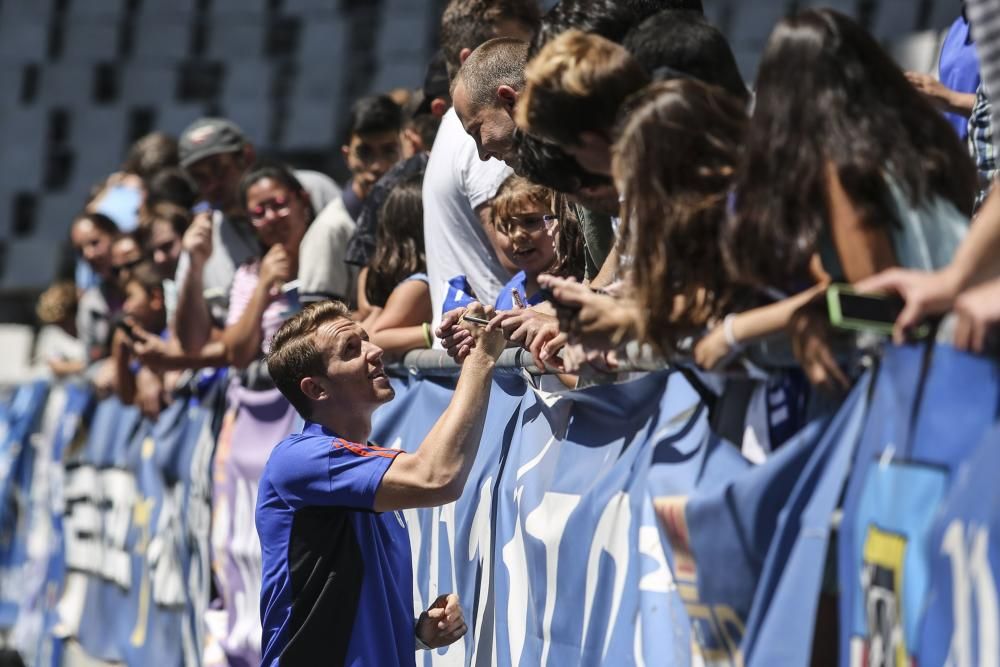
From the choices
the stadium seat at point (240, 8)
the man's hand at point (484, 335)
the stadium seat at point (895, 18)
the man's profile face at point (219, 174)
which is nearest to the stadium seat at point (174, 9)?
the stadium seat at point (240, 8)

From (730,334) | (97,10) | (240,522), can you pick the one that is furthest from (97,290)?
(97,10)

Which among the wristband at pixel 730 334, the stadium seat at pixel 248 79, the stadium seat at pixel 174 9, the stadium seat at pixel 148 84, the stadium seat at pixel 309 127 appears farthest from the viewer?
the stadium seat at pixel 174 9

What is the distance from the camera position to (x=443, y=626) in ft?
12.2

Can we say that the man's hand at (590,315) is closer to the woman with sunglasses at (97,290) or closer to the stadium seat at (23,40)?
the woman with sunglasses at (97,290)

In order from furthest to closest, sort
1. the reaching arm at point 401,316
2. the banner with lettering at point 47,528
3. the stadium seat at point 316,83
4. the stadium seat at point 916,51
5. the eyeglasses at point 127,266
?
the stadium seat at point 316,83, the stadium seat at point 916,51, the banner with lettering at point 47,528, the eyeglasses at point 127,266, the reaching arm at point 401,316

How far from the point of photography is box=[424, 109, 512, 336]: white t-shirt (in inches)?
174

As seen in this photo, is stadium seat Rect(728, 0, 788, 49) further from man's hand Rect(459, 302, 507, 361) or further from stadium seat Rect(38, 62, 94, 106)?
man's hand Rect(459, 302, 507, 361)

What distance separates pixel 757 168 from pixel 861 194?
165mm

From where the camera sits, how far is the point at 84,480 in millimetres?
8594

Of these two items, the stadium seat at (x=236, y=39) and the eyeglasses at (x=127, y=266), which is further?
the stadium seat at (x=236, y=39)

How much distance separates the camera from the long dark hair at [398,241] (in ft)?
16.5

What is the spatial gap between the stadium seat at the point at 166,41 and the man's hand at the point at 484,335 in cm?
1328

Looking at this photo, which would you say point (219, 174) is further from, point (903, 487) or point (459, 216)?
point (903, 487)

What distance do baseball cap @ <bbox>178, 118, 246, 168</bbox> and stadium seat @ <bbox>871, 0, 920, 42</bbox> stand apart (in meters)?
5.82
